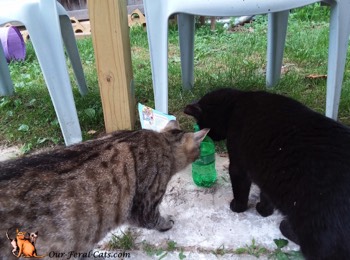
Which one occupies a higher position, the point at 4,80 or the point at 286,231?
the point at 4,80

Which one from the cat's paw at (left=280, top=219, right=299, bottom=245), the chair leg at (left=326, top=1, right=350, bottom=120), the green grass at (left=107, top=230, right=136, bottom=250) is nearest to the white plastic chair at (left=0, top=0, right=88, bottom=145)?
the green grass at (left=107, top=230, right=136, bottom=250)

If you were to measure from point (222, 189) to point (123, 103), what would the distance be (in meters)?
0.84

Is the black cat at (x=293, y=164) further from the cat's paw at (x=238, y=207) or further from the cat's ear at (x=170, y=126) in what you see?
the cat's ear at (x=170, y=126)

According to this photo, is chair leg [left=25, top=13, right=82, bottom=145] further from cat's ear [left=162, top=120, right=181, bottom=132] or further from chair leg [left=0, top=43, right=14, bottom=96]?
chair leg [left=0, top=43, right=14, bottom=96]

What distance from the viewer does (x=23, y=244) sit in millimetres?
1228

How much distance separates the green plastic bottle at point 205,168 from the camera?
7.19 feet

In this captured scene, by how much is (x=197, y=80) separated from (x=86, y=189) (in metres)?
2.26

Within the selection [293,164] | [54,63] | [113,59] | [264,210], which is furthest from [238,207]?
[54,63]

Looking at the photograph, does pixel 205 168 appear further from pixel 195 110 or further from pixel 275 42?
pixel 275 42

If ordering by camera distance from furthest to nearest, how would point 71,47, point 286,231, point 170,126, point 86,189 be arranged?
point 71,47 < point 170,126 < point 286,231 < point 86,189

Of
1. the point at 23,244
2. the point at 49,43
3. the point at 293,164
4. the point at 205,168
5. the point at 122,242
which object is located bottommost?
the point at 122,242

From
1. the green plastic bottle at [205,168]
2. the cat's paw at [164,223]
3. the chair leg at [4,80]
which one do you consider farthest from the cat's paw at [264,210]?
the chair leg at [4,80]

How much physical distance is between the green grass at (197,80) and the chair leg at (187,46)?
0.33ft

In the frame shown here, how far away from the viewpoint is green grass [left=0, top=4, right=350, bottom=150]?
9.35ft
